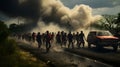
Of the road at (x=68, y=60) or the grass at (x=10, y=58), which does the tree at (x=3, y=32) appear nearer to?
the grass at (x=10, y=58)

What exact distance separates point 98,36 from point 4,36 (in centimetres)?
1448

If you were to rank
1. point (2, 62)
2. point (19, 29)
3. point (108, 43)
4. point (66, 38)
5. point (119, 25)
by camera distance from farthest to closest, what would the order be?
point (19, 29) < point (119, 25) < point (66, 38) < point (108, 43) < point (2, 62)

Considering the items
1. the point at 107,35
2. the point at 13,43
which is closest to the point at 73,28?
the point at 107,35

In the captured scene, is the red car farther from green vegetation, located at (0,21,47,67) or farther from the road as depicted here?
green vegetation, located at (0,21,47,67)

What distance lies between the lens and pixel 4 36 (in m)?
17.6

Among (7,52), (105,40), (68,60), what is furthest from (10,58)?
(105,40)

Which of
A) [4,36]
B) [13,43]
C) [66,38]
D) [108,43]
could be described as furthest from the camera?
[66,38]

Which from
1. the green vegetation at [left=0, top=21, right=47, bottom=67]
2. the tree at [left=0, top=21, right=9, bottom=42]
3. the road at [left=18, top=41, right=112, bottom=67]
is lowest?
the road at [left=18, top=41, right=112, bottom=67]

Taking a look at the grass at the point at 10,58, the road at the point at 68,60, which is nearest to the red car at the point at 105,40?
the road at the point at 68,60

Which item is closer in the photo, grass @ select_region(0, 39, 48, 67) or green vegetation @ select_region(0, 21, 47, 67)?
grass @ select_region(0, 39, 48, 67)

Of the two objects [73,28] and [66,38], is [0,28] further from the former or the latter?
[73,28]

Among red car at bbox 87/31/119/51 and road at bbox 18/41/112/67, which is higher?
red car at bbox 87/31/119/51

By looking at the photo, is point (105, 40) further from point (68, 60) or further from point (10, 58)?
point (10, 58)

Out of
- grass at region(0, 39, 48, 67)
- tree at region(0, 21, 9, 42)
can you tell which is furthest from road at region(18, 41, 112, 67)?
tree at region(0, 21, 9, 42)
